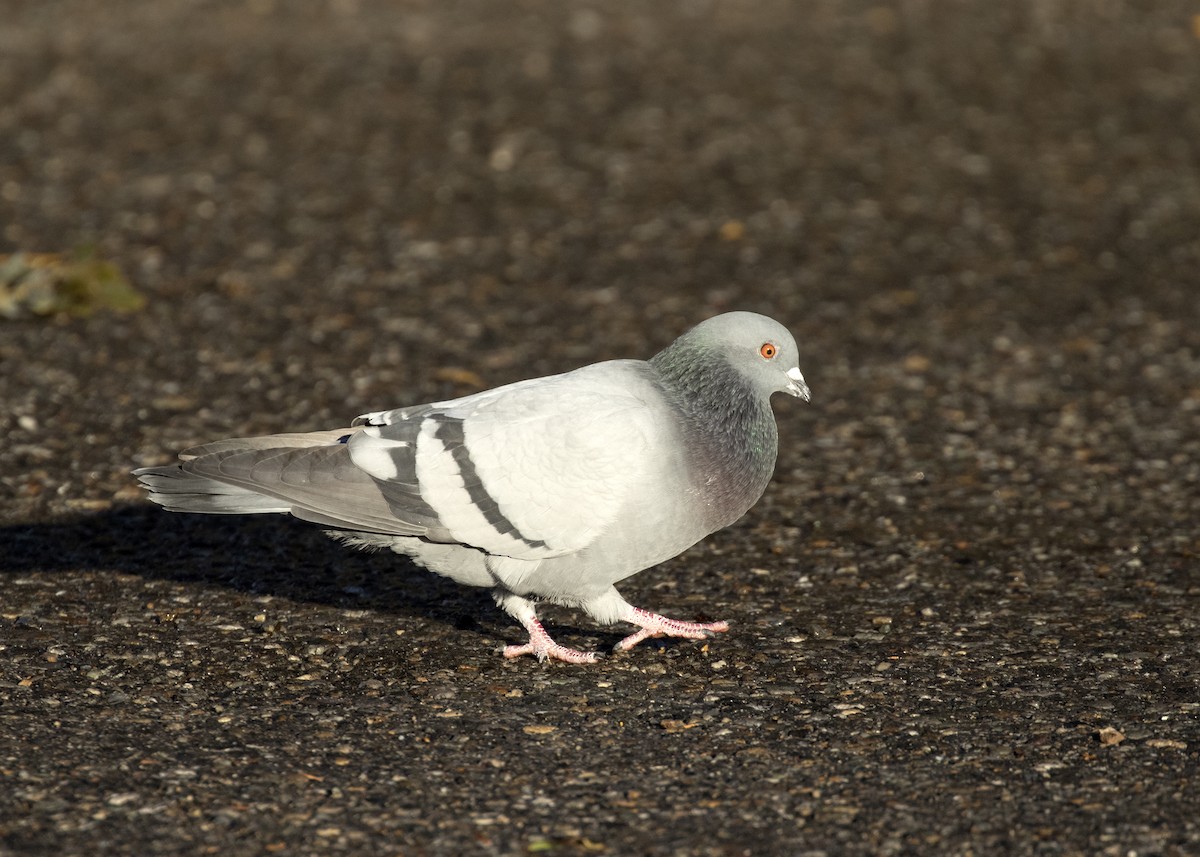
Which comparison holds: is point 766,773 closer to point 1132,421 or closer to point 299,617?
point 299,617

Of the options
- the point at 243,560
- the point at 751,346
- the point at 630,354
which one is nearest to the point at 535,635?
the point at 751,346

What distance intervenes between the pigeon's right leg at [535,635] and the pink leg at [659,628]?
0.56 feet

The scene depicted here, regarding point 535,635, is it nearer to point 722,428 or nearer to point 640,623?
point 640,623

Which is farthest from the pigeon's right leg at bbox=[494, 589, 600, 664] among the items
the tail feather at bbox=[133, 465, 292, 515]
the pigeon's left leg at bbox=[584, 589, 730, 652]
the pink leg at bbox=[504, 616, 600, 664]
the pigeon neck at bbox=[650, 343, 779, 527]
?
the tail feather at bbox=[133, 465, 292, 515]

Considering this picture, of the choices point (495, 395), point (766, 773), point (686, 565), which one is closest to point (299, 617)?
point (495, 395)

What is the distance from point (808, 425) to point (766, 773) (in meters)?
3.37

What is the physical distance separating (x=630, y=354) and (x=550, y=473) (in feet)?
11.7

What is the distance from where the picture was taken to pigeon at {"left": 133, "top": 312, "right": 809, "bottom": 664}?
4.62m

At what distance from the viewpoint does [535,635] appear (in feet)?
16.2

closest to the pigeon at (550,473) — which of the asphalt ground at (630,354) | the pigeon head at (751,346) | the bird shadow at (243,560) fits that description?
the pigeon head at (751,346)

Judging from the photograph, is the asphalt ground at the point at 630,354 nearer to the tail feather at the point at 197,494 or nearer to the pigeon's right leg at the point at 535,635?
the pigeon's right leg at the point at 535,635

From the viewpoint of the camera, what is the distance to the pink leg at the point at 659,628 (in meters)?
4.99

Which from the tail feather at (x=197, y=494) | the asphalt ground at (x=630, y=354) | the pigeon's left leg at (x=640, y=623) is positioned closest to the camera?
the asphalt ground at (x=630, y=354)

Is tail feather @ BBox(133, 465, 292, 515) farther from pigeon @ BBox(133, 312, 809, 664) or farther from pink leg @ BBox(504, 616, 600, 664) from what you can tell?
pink leg @ BBox(504, 616, 600, 664)
